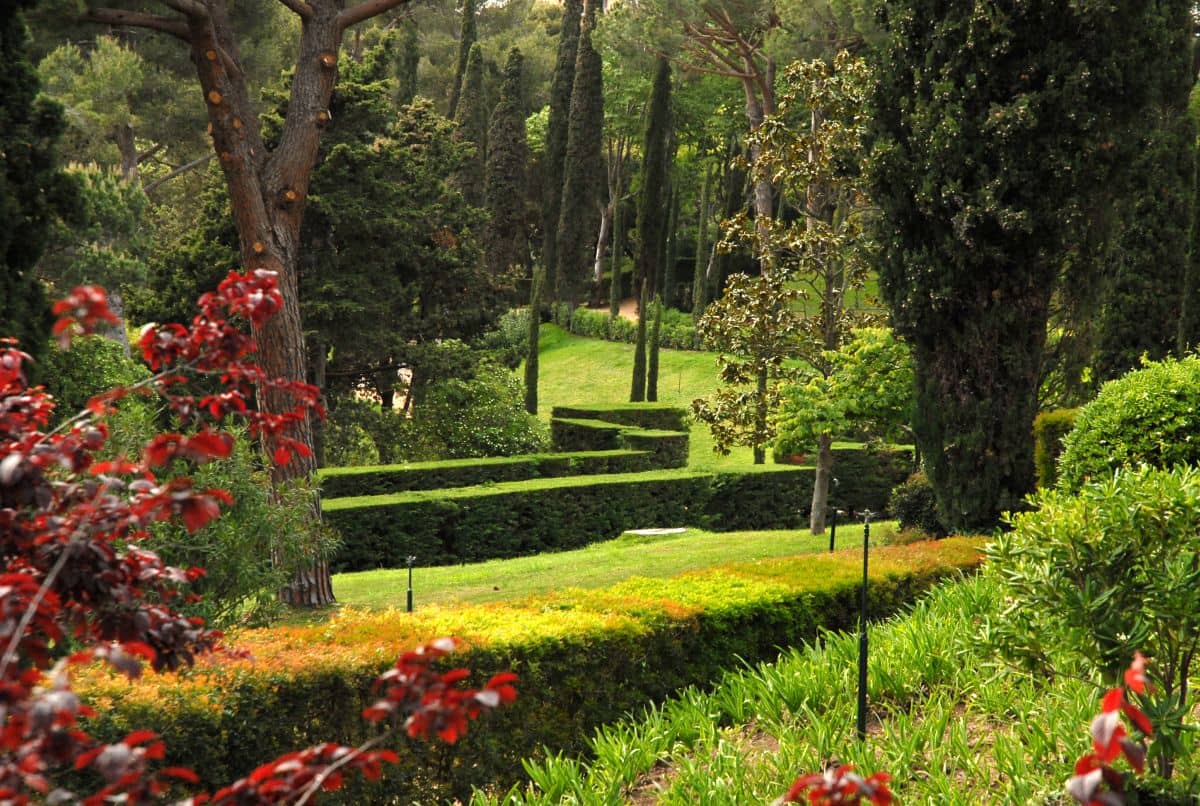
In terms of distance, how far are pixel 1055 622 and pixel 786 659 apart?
298 centimetres

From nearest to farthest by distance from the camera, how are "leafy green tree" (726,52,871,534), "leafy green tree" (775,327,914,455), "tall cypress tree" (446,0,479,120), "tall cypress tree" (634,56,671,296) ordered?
"leafy green tree" (775,327,914,455), "leafy green tree" (726,52,871,534), "tall cypress tree" (634,56,671,296), "tall cypress tree" (446,0,479,120)

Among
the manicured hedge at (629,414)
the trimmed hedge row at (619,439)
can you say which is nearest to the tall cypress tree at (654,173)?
the manicured hedge at (629,414)

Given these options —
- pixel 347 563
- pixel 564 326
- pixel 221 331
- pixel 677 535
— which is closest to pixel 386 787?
pixel 221 331

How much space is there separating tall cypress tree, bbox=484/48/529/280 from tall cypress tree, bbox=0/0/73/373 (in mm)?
32569

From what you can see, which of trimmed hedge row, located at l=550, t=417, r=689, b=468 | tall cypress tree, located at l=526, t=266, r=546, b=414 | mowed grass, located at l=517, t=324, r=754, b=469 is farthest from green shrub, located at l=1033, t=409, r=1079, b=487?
tall cypress tree, located at l=526, t=266, r=546, b=414

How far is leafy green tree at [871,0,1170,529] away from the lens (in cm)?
1136

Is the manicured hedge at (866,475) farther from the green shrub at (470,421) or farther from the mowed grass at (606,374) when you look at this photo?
the mowed grass at (606,374)

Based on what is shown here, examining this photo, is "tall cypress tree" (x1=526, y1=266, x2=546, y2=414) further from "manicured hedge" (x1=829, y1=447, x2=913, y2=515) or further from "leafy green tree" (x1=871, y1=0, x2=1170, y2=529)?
"leafy green tree" (x1=871, y1=0, x2=1170, y2=529)

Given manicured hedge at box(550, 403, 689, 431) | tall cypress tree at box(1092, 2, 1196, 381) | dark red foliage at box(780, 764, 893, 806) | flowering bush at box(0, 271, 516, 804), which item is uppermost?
tall cypress tree at box(1092, 2, 1196, 381)

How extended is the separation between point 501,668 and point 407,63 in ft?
130

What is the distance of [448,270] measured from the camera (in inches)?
966

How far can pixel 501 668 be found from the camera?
6371mm

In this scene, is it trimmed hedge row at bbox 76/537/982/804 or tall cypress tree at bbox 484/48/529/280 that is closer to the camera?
trimmed hedge row at bbox 76/537/982/804

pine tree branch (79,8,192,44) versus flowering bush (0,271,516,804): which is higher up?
pine tree branch (79,8,192,44)
